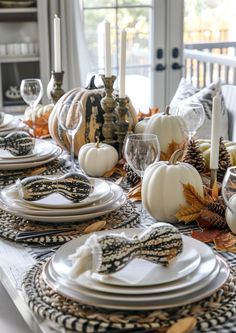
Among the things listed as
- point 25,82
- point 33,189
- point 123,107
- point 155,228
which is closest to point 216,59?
point 25,82

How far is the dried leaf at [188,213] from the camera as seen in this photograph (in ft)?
4.30

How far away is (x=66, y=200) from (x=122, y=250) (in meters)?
0.45

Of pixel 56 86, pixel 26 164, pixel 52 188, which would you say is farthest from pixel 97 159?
pixel 56 86

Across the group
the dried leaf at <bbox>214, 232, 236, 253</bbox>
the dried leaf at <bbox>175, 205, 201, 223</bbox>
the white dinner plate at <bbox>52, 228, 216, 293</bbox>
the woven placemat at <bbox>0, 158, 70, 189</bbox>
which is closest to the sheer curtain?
the woven placemat at <bbox>0, 158, 70, 189</bbox>

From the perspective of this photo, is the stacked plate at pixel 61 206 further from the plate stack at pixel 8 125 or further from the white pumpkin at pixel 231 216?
the plate stack at pixel 8 125

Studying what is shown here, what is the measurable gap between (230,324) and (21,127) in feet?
4.94

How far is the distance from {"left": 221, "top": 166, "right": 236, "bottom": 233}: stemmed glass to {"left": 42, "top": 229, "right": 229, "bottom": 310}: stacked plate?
0.18 m

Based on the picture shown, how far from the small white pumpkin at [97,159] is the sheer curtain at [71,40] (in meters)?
2.35

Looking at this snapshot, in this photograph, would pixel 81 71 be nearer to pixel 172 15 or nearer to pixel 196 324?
pixel 172 15

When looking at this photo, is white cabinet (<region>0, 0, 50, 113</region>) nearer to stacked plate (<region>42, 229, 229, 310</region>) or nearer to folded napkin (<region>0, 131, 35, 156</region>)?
folded napkin (<region>0, 131, 35, 156</region>)

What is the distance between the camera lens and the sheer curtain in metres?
3.90

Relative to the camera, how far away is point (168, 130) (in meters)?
1.73

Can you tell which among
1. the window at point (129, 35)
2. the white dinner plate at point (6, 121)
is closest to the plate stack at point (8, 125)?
the white dinner plate at point (6, 121)

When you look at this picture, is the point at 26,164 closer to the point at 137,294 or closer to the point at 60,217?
the point at 60,217
